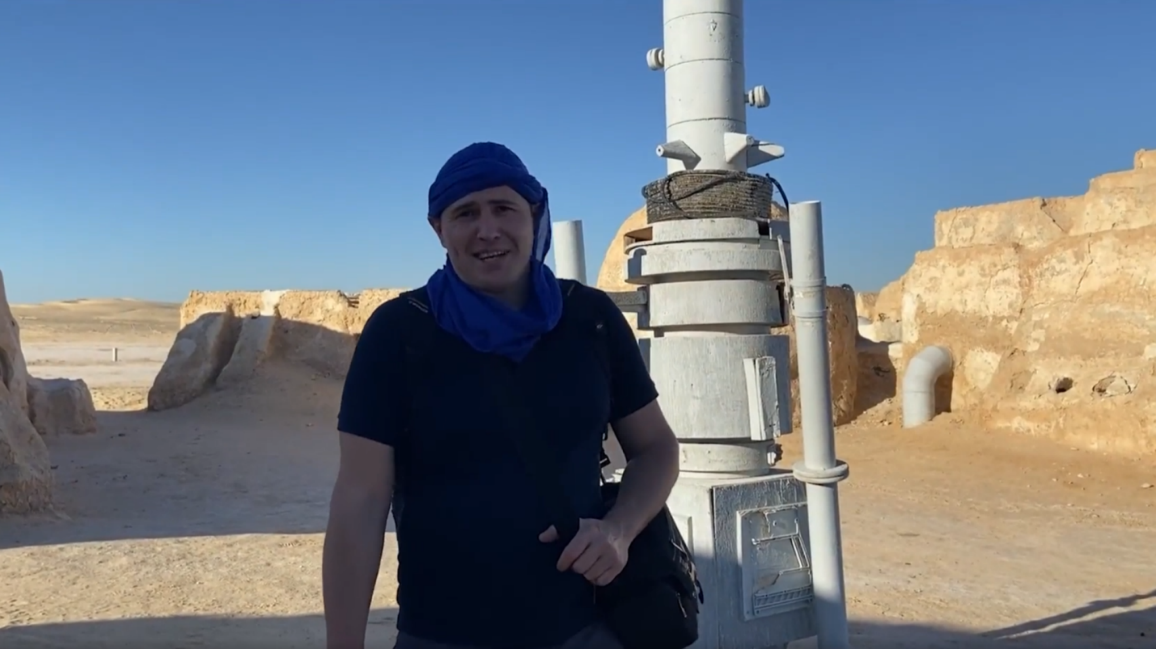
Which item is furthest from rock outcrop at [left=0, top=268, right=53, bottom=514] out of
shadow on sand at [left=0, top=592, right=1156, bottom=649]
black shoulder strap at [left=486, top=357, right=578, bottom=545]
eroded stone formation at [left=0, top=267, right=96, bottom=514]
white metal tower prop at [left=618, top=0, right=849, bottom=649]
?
black shoulder strap at [left=486, top=357, right=578, bottom=545]

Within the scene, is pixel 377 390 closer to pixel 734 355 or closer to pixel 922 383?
pixel 734 355

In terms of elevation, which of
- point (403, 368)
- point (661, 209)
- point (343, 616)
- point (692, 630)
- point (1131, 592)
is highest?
point (661, 209)

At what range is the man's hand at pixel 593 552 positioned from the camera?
166 centimetres

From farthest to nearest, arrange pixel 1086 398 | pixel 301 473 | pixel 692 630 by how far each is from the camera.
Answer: pixel 1086 398 < pixel 301 473 < pixel 692 630

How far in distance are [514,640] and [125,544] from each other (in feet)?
19.7

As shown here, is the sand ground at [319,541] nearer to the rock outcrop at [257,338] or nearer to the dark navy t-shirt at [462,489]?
the rock outcrop at [257,338]

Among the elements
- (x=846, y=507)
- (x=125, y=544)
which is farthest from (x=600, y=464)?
(x=846, y=507)

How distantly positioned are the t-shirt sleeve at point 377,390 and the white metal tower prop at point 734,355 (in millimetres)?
2209

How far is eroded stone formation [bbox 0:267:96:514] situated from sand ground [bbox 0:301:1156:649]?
27 centimetres

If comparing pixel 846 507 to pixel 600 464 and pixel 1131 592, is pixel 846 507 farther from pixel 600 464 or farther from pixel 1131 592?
pixel 600 464

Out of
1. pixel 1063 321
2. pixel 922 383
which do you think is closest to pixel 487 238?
pixel 1063 321

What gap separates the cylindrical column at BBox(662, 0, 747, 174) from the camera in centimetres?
399

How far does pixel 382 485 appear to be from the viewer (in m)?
1.66

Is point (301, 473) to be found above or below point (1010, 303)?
below
